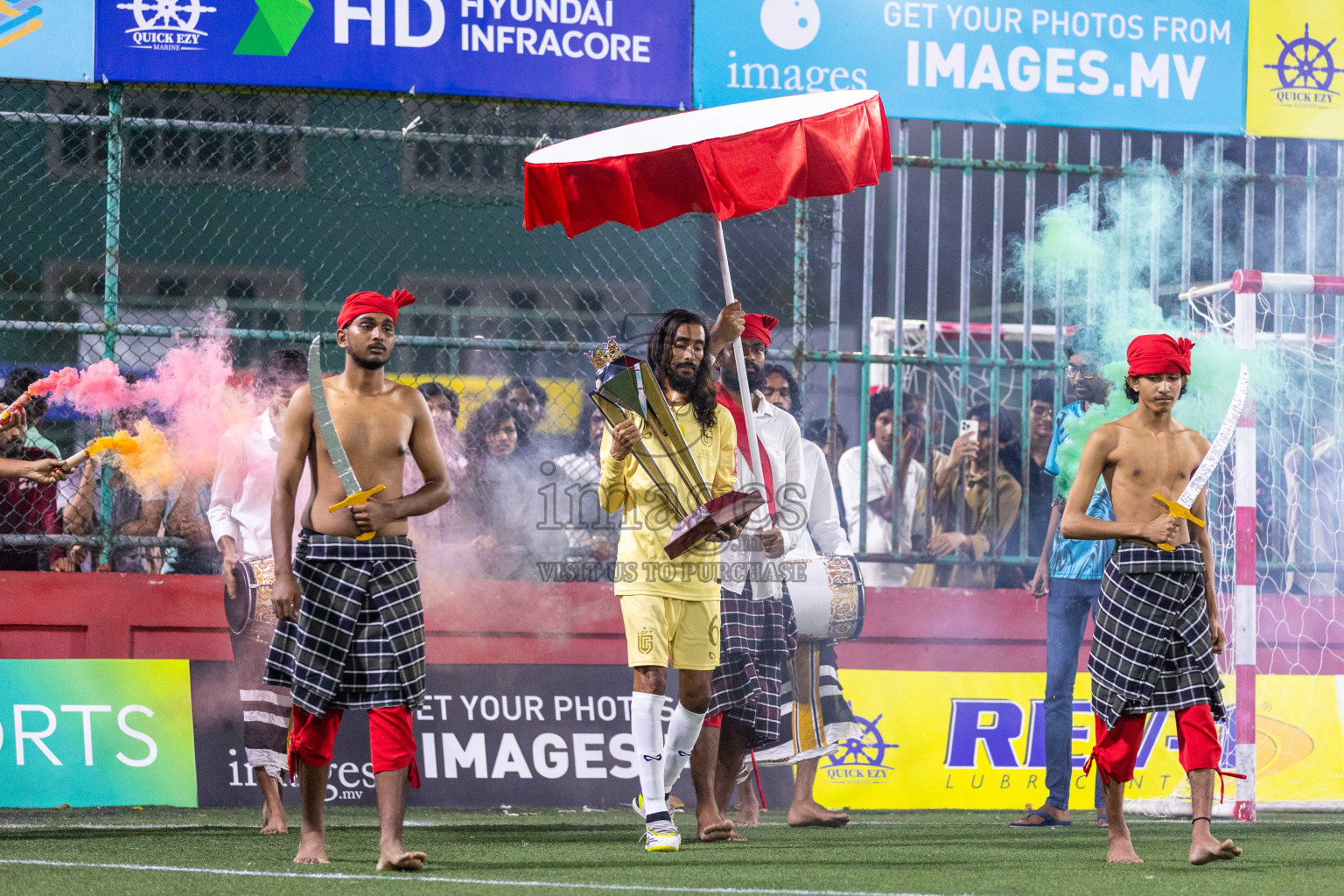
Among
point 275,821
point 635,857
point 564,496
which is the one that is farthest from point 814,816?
point 275,821

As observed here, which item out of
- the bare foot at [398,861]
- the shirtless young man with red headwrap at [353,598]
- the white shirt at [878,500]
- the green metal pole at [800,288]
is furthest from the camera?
the white shirt at [878,500]

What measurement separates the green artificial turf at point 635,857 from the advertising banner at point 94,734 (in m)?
0.13

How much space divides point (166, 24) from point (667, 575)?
170 inches

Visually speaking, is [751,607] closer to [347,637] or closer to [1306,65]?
[347,637]

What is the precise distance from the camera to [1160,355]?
5.99m

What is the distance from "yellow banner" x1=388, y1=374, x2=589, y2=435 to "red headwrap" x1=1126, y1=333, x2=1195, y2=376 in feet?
12.5

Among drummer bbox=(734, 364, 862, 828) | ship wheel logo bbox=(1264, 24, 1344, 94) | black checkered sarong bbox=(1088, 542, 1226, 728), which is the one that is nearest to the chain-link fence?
drummer bbox=(734, 364, 862, 828)

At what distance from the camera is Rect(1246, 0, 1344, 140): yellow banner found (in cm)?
895

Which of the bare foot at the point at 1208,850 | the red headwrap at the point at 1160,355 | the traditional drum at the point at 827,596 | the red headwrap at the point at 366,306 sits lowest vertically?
the bare foot at the point at 1208,850

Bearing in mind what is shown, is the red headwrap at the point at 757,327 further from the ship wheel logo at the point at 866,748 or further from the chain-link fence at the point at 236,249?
the ship wheel logo at the point at 866,748

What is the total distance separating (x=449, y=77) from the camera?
27.5 ft

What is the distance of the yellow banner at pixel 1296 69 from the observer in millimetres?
8945

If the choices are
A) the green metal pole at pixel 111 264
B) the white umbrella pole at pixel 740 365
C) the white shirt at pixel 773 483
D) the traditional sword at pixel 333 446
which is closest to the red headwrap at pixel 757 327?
Answer: the white umbrella pole at pixel 740 365

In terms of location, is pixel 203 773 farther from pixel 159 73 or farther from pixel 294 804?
pixel 159 73
